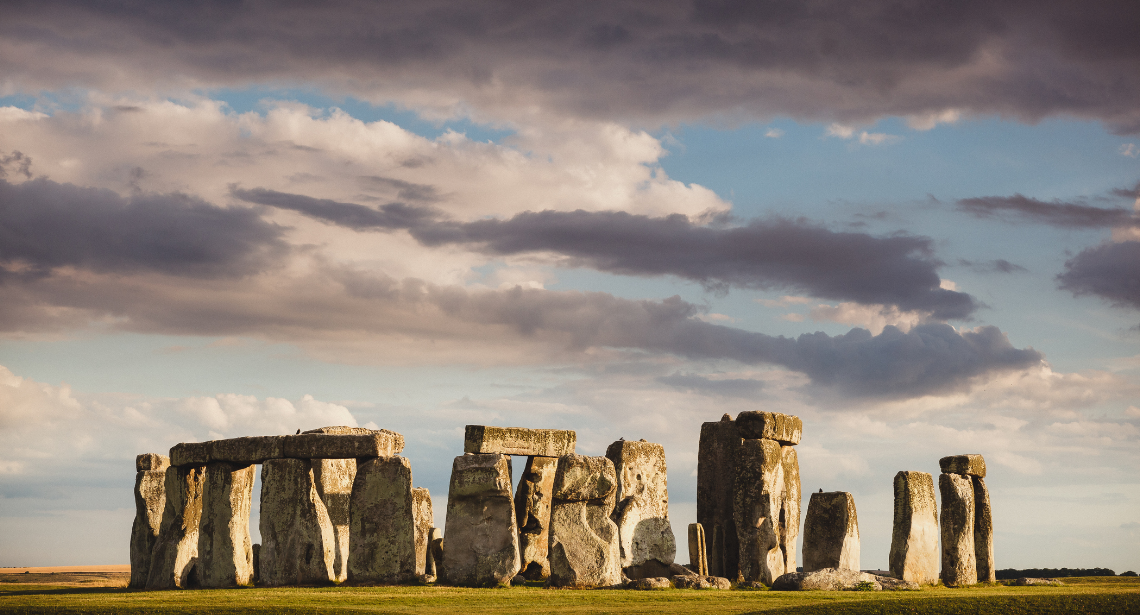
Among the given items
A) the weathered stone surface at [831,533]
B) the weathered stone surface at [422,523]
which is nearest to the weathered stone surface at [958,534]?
the weathered stone surface at [831,533]

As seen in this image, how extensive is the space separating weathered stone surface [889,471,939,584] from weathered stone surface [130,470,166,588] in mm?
15526

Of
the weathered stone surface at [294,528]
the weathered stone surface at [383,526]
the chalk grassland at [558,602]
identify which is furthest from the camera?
the weathered stone surface at [294,528]

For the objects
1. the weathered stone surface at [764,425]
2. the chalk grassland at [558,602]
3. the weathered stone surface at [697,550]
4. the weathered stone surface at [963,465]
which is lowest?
the chalk grassland at [558,602]

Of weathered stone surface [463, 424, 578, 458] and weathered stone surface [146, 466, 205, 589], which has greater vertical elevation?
weathered stone surface [463, 424, 578, 458]

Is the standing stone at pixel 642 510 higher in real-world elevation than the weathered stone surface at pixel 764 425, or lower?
lower

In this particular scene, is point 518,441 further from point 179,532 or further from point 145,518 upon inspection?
point 145,518

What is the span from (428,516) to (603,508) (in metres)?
6.50

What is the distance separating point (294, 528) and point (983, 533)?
47.7ft

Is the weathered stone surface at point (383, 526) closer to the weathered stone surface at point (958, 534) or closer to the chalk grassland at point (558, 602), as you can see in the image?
the chalk grassland at point (558, 602)

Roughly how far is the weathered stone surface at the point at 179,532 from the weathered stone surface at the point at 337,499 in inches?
115

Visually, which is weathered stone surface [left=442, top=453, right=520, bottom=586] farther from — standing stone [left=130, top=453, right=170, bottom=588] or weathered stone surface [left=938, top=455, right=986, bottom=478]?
weathered stone surface [left=938, top=455, right=986, bottom=478]

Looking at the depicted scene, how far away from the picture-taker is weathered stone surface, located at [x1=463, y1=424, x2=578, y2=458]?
24.2m

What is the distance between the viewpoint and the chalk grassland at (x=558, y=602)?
661 inches

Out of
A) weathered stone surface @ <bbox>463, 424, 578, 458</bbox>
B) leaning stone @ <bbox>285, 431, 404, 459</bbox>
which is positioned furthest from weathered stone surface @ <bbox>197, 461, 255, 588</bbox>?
weathered stone surface @ <bbox>463, 424, 578, 458</bbox>
